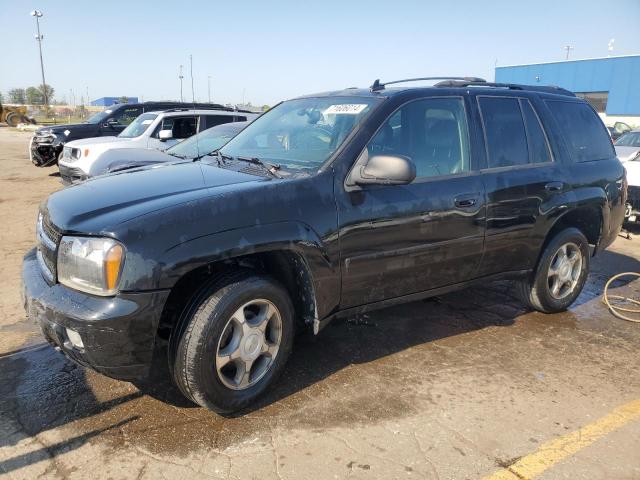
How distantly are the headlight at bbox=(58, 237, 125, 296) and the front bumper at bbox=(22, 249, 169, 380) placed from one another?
0.05 metres

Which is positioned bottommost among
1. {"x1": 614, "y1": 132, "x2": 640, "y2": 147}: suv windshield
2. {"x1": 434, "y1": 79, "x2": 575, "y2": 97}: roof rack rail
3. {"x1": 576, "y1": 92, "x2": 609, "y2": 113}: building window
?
{"x1": 614, "y1": 132, "x2": 640, "y2": 147}: suv windshield

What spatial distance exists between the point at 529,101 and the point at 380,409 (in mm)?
2862

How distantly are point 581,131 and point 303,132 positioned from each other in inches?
105

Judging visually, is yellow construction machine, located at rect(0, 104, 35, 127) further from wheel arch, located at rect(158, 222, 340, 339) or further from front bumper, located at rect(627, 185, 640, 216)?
wheel arch, located at rect(158, 222, 340, 339)

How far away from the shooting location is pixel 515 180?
3.97 m

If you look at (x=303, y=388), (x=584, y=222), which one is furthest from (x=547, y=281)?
(x=303, y=388)

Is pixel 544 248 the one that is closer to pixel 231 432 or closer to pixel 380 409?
pixel 380 409

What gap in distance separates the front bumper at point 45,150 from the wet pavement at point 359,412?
30.4 ft

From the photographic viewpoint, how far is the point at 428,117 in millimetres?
3689

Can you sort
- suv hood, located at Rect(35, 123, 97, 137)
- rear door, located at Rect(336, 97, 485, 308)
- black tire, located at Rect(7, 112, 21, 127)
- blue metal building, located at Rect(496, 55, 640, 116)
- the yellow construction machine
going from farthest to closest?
the yellow construction machine
black tire, located at Rect(7, 112, 21, 127)
blue metal building, located at Rect(496, 55, 640, 116)
suv hood, located at Rect(35, 123, 97, 137)
rear door, located at Rect(336, 97, 485, 308)

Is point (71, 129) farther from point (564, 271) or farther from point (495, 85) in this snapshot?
point (564, 271)

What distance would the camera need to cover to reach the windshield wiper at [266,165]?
321 centimetres

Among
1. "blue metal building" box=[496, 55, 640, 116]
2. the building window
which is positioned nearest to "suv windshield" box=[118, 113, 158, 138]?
"blue metal building" box=[496, 55, 640, 116]

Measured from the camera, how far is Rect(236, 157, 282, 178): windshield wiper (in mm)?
3208
